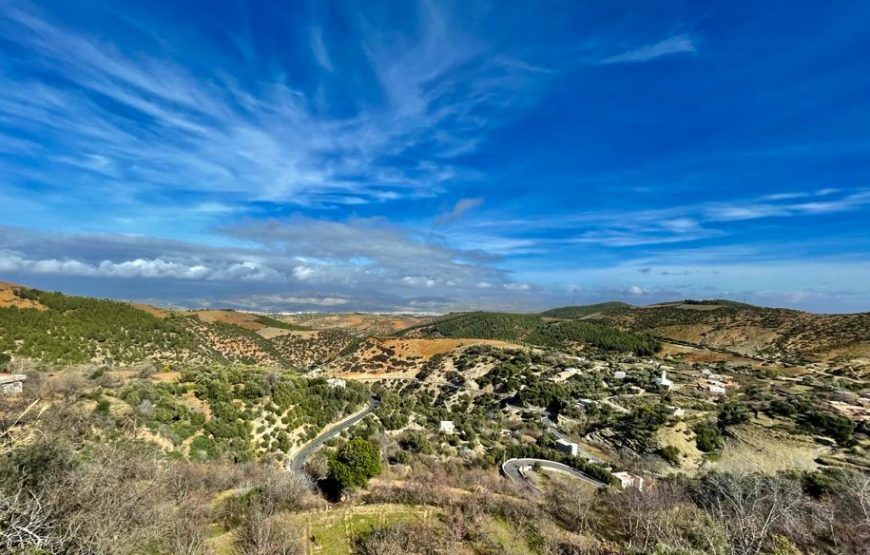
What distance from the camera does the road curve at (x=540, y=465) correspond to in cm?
2745

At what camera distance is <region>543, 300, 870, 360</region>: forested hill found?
66688mm

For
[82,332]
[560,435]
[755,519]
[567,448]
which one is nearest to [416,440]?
[567,448]

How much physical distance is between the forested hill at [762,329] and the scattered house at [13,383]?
298 ft

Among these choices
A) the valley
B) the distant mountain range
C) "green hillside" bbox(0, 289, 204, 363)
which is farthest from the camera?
the distant mountain range

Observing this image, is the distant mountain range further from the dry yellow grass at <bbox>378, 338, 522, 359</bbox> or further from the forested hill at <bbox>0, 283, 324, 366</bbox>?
the dry yellow grass at <bbox>378, 338, 522, 359</bbox>

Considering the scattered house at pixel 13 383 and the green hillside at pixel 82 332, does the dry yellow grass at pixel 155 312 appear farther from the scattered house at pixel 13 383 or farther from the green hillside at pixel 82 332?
the scattered house at pixel 13 383

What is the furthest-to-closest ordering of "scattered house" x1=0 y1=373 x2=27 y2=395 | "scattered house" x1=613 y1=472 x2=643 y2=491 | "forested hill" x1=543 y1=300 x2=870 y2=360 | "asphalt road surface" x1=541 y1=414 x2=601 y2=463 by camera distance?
1. "forested hill" x1=543 y1=300 x2=870 y2=360
2. "asphalt road surface" x1=541 y1=414 x2=601 y2=463
3. "scattered house" x1=613 y1=472 x2=643 y2=491
4. "scattered house" x1=0 y1=373 x2=27 y2=395

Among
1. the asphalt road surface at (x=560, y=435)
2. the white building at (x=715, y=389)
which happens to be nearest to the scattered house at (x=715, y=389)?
the white building at (x=715, y=389)

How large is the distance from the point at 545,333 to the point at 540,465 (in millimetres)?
73872

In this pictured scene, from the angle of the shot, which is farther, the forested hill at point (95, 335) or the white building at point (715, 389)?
the white building at point (715, 389)

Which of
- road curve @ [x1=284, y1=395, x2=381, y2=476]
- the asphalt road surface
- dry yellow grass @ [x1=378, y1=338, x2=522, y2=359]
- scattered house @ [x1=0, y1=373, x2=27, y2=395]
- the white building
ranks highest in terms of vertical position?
scattered house @ [x1=0, y1=373, x2=27, y2=395]

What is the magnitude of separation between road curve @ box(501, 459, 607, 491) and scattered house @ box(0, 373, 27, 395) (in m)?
29.1

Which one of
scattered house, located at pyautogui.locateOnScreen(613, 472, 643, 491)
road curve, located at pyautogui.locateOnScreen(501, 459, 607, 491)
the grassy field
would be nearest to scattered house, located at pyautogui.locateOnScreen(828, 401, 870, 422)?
scattered house, located at pyautogui.locateOnScreen(613, 472, 643, 491)

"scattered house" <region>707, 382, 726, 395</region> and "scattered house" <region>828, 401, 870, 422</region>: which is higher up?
"scattered house" <region>828, 401, 870, 422</region>
